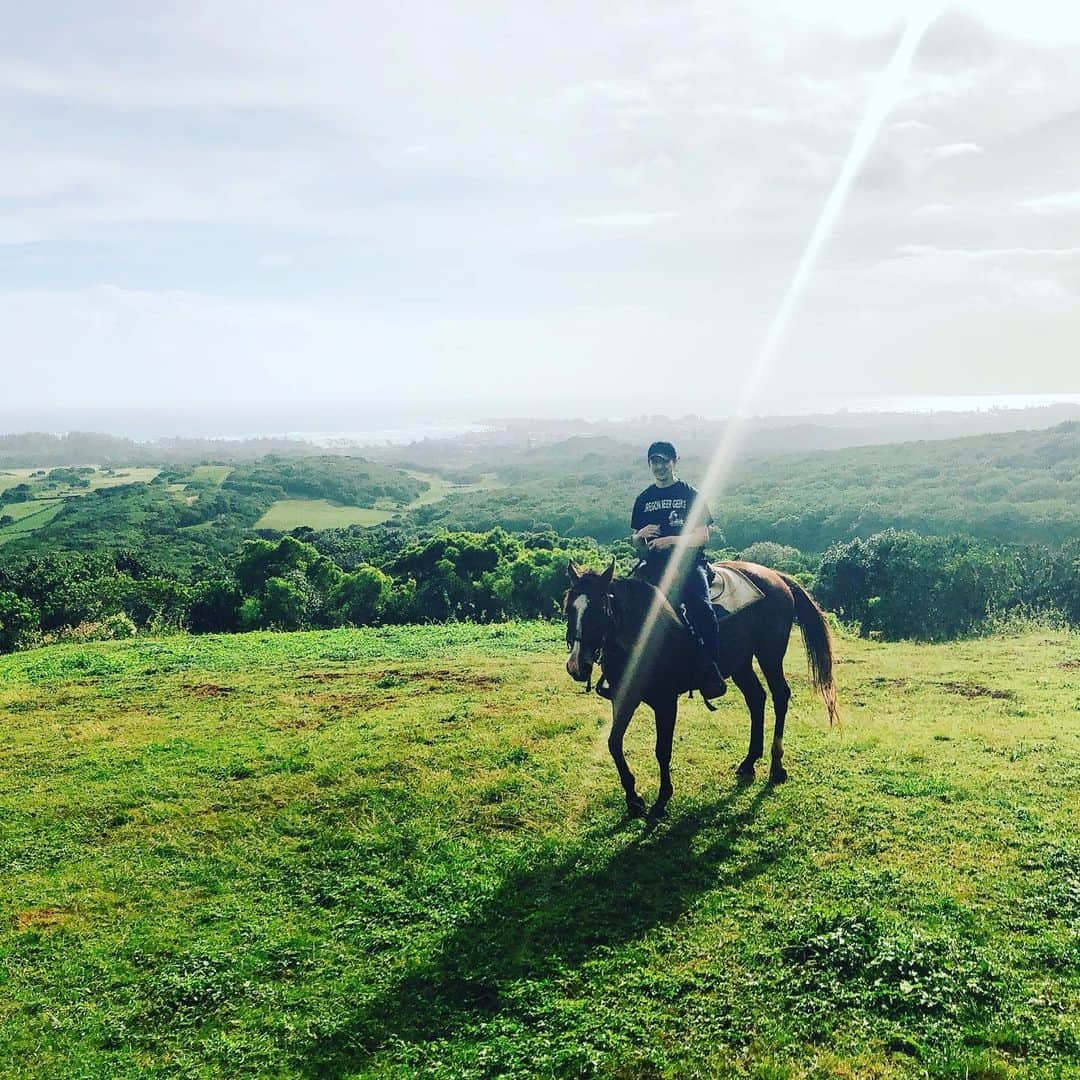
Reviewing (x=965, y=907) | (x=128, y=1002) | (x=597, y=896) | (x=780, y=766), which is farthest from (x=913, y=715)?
(x=128, y=1002)

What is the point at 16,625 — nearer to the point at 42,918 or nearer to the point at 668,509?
the point at 42,918

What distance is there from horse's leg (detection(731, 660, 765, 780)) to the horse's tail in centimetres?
108

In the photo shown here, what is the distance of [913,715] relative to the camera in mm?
13289

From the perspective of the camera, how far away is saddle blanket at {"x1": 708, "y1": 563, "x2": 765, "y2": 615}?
9.56 metres

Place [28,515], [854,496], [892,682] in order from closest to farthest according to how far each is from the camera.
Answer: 1. [892,682]
2. [854,496]
3. [28,515]

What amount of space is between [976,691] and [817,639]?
6.81 m

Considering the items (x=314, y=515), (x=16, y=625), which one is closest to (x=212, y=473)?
(x=314, y=515)

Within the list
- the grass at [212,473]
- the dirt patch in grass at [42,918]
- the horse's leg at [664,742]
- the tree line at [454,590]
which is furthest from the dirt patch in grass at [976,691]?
the grass at [212,473]

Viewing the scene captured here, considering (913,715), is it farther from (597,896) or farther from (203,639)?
(203,639)

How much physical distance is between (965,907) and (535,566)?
4049cm

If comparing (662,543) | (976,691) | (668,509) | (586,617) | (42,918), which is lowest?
(42,918)

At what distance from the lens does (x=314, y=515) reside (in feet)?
460

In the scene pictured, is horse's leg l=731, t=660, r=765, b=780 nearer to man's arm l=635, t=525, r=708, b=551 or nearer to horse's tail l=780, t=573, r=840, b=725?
horse's tail l=780, t=573, r=840, b=725

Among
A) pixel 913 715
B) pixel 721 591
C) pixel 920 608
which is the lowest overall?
pixel 920 608
